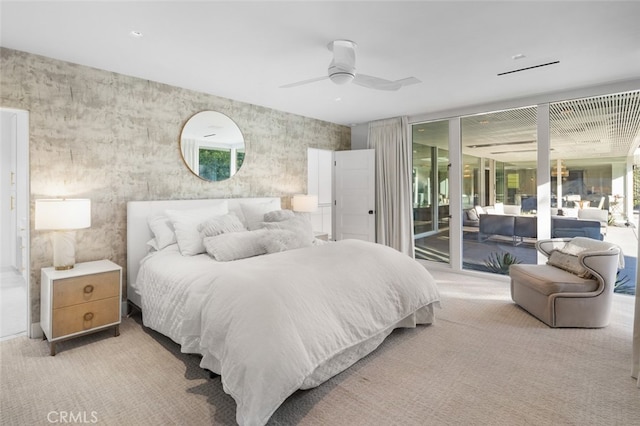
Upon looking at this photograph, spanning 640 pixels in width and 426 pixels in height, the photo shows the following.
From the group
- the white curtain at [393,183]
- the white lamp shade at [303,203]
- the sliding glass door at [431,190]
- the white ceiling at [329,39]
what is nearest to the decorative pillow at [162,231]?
the white ceiling at [329,39]

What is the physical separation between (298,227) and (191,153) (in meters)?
1.66

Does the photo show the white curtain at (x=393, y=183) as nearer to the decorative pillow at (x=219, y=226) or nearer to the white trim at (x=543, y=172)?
the white trim at (x=543, y=172)

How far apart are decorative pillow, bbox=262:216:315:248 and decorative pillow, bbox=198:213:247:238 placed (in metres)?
0.37

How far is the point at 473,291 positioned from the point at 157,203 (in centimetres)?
405

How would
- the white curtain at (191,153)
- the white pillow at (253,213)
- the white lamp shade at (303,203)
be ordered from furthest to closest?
the white lamp shade at (303,203) < the white pillow at (253,213) < the white curtain at (191,153)

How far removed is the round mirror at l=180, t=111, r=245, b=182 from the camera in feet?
13.4

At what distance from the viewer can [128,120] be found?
11.7 feet

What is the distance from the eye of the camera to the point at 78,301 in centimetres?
281

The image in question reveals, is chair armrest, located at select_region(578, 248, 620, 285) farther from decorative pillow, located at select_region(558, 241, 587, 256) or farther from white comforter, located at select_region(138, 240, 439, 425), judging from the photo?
white comforter, located at select_region(138, 240, 439, 425)

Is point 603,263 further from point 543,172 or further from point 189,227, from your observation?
point 189,227

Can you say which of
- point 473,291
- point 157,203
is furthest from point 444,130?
point 157,203

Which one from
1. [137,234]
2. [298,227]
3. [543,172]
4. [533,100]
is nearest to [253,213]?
[298,227]

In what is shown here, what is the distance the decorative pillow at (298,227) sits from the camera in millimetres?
3523

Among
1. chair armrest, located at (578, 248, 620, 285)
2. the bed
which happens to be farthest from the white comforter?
chair armrest, located at (578, 248, 620, 285)
